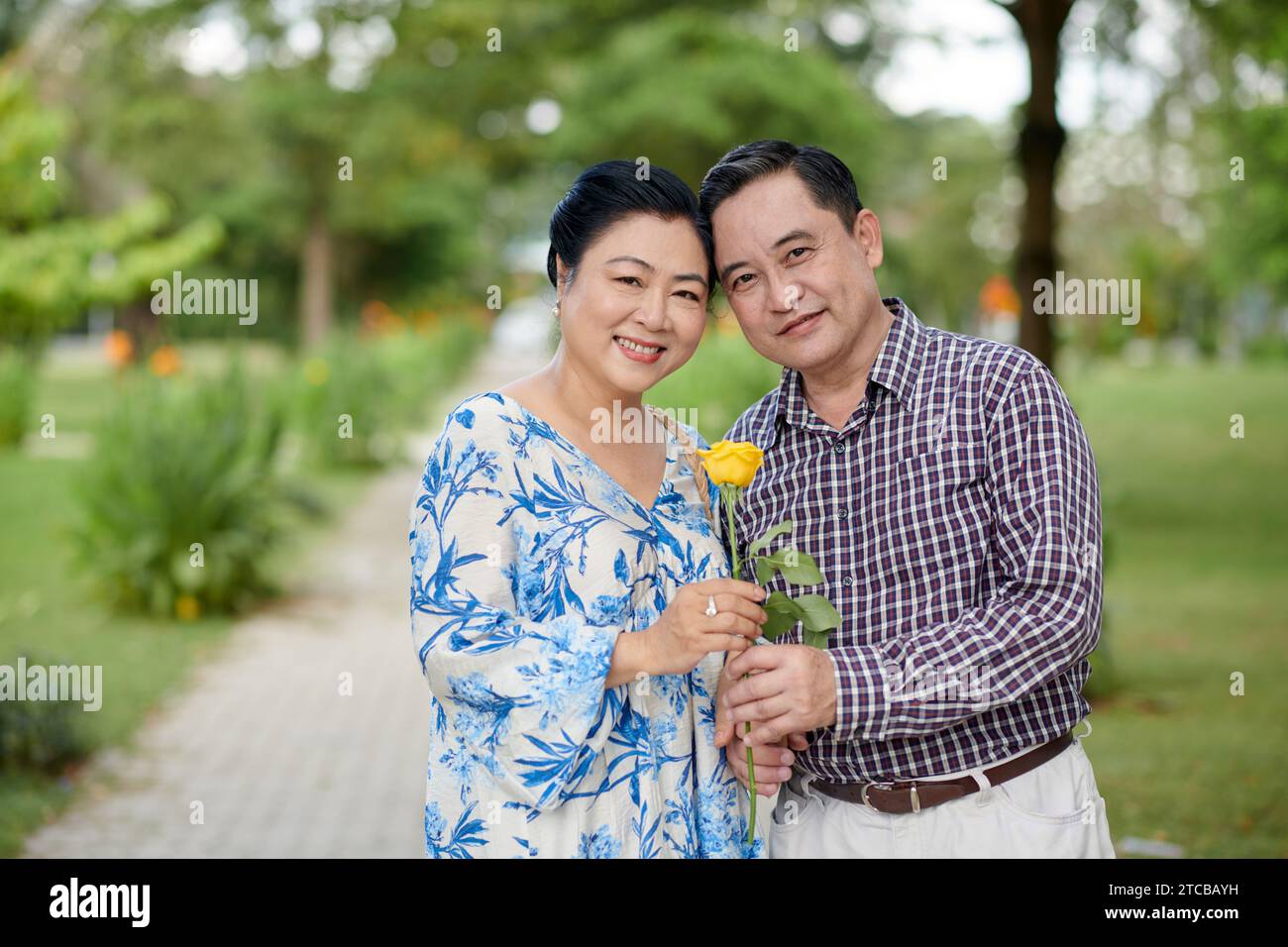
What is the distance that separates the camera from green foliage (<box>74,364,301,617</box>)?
10.0 m

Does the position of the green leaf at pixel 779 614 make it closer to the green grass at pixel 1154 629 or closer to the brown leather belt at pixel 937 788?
the brown leather belt at pixel 937 788

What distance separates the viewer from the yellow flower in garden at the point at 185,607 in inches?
404

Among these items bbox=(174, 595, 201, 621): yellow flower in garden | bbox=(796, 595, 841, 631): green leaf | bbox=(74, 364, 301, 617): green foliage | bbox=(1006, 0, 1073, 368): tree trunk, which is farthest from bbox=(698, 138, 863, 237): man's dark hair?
bbox=(174, 595, 201, 621): yellow flower in garden

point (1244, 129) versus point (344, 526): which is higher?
point (1244, 129)

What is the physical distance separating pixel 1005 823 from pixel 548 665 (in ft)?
2.87

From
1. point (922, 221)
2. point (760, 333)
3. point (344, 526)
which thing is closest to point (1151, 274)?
point (922, 221)

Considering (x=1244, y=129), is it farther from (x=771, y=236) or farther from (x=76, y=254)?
(x=771, y=236)

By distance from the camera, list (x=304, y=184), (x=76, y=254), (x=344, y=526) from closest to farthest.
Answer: (x=76, y=254) → (x=344, y=526) → (x=304, y=184)

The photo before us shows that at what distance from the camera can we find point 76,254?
1106 cm

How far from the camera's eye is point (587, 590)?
7.90ft

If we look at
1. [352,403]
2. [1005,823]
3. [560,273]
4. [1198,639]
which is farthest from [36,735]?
[352,403]
